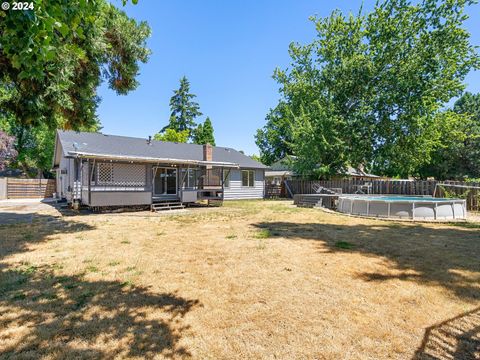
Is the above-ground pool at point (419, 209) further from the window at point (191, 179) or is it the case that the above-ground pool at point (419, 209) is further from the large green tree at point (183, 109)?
the large green tree at point (183, 109)

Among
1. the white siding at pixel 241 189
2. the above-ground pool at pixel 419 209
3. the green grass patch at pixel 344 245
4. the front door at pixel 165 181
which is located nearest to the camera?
the green grass patch at pixel 344 245

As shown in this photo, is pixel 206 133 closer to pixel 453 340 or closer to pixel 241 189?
pixel 241 189

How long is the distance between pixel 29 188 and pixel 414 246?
2829cm

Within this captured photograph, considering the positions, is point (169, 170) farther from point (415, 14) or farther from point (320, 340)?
point (415, 14)

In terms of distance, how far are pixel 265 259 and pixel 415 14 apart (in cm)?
2622

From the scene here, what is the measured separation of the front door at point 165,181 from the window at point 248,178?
22.8ft

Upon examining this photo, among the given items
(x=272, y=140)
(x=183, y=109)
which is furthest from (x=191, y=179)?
(x=183, y=109)

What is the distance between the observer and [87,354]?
2.55 meters

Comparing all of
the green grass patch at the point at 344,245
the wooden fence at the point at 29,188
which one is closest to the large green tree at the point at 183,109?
the wooden fence at the point at 29,188

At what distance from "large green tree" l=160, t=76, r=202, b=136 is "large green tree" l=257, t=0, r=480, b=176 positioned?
30.0 metres

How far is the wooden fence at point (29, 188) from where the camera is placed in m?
22.5

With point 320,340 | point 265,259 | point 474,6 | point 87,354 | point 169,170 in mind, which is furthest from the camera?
point 474,6

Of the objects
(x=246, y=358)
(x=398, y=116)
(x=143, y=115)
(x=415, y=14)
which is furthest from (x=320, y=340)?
(x=143, y=115)

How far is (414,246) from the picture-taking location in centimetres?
698
